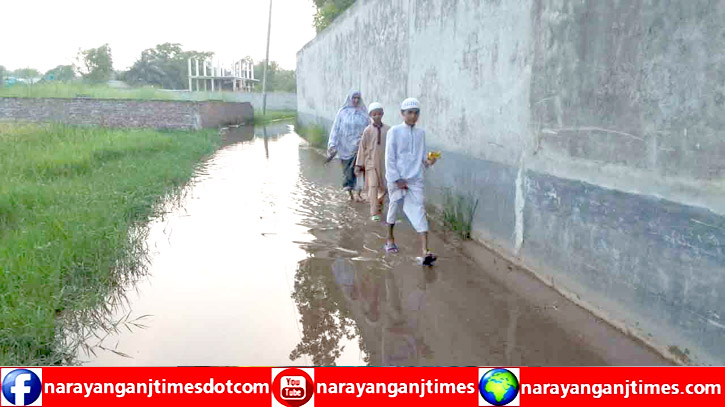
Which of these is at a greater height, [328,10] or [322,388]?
[328,10]

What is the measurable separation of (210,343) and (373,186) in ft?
11.9

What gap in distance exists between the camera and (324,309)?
405cm

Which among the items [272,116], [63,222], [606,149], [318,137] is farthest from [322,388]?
[272,116]

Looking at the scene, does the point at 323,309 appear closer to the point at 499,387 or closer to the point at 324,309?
the point at 324,309

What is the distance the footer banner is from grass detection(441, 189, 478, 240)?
3.29 metres

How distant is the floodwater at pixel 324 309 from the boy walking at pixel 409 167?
15.1 inches

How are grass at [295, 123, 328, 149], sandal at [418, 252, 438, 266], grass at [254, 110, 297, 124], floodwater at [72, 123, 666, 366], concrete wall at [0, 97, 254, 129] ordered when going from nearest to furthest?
floodwater at [72, 123, 666, 366]
sandal at [418, 252, 438, 266]
grass at [295, 123, 328, 149]
concrete wall at [0, 97, 254, 129]
grass at [254, 110, 297, 124]

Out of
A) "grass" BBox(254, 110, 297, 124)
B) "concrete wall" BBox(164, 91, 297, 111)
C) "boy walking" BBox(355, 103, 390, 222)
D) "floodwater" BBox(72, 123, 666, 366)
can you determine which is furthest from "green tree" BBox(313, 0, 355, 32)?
"floodwater" BBox(72, 123, 666, 366)

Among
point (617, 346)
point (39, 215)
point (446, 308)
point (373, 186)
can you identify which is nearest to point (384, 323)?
point (446, 308)

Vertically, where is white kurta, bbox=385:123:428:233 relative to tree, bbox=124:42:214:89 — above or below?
below

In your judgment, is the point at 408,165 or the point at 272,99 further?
the point at 272,99

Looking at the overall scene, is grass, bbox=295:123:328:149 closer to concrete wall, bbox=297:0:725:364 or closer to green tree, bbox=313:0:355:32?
concrete wall, bbox=297:0:725:364

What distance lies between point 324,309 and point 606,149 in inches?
87.5

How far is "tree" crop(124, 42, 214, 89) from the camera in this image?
60000 mm
